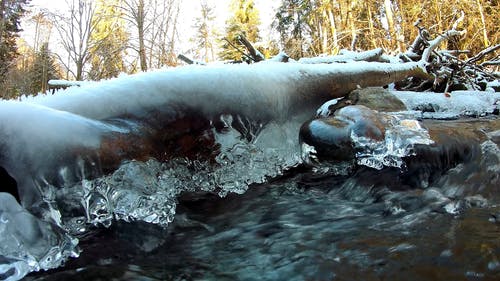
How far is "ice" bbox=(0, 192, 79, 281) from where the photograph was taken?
1.53m

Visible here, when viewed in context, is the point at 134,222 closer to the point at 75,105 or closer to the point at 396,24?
the point at 75,105

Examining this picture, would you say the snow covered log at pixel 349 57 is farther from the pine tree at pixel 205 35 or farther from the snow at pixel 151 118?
the pine tree at pixel 205 35

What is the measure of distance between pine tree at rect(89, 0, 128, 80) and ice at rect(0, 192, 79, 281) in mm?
16430

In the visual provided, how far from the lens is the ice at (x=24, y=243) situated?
153 centimetres

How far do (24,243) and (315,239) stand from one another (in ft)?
3.92

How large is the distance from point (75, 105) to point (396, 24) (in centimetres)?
1381

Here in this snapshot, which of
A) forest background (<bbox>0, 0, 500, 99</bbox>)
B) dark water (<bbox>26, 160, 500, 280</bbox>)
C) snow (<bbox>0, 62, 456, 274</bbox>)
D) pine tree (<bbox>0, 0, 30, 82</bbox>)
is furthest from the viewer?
pine tree (<bbox>0, 0, 30, 82</bbox>)

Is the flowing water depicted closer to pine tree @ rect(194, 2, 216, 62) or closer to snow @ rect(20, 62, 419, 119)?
snow @ rect(20, 62, 419, 119)

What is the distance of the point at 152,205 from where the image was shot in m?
2.13

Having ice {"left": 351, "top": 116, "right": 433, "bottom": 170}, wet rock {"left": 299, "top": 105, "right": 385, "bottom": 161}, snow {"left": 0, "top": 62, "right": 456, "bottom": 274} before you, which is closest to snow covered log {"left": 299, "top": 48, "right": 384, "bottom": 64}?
snow {"left": 0, "top": 62, "right": 456, "bottom": 274}

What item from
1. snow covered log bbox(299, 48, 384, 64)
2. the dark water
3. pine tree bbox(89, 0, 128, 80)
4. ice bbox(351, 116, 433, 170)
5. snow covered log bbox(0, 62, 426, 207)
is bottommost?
the dark water

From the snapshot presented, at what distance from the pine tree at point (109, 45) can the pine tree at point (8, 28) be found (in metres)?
4.90

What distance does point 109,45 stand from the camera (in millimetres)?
18344

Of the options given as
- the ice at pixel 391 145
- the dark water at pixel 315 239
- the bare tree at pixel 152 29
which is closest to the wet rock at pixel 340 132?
the ice at pixel 391 145
